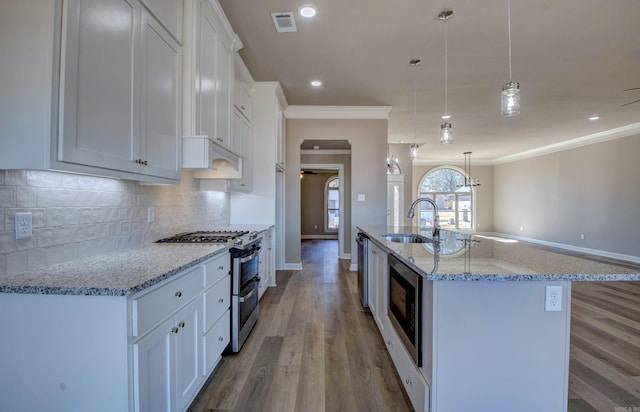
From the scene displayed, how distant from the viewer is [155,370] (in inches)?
51.6

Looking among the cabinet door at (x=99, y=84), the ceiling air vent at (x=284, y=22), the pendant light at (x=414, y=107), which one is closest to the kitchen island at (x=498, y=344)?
the cabinet door at (x=99, y=84)

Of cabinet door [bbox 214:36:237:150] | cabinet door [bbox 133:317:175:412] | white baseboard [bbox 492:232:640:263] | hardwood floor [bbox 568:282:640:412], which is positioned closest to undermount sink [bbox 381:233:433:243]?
hardwood floor [bbox 568:282:640:412]

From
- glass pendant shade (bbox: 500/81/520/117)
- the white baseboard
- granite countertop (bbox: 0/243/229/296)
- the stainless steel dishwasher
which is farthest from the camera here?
the white baseboard

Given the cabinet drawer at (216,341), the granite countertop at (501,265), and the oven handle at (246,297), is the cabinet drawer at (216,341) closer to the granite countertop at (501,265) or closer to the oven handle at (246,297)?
the oven handle at (246,297)

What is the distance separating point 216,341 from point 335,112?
13.8 feet

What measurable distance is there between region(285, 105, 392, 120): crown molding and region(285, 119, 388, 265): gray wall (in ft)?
0.27

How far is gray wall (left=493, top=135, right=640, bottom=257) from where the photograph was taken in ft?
20.2

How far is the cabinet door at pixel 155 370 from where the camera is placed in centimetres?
118

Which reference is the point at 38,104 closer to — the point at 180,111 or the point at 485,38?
the point at 180,111

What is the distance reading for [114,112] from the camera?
4.79 feet

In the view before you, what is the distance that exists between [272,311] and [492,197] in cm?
1034

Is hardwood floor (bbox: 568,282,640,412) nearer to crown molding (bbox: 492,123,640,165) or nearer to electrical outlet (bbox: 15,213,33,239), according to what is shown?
electrical outlet (bbox: 15,213,33,239)

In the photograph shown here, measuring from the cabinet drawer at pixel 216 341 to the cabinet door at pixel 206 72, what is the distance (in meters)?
1.40

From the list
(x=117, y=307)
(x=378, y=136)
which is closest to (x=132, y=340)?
(x=117, y=307)
